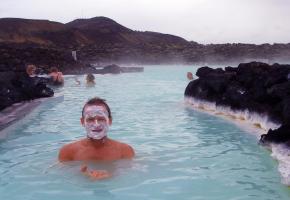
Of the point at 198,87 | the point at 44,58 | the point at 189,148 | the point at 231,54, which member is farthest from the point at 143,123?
the point at 231,54

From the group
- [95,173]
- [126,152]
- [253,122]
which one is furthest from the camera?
[253,122]

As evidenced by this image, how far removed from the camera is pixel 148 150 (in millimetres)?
7984

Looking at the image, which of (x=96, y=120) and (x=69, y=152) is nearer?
(x=96, y=120)

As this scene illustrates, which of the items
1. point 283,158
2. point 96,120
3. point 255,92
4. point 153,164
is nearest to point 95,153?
point 96,120

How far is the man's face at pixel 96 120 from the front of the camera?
20.3ft

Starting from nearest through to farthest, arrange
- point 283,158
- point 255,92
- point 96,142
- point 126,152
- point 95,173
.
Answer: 1. point 95,173
2. point 96,142
3. point 283,158
4. point 126,152
5. point 255,92

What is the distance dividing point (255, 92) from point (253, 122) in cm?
115

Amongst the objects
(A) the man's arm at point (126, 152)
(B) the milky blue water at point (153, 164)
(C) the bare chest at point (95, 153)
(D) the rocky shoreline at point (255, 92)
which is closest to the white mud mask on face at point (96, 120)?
(C) the bare chest at point (95, 153)

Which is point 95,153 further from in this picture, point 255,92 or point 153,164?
point 255,92

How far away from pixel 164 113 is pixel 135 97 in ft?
16.3

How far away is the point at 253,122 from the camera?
410 inches

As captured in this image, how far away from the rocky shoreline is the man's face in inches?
99.1

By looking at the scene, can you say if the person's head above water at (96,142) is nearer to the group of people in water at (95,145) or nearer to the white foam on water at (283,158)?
the group of people in water at (95,145)

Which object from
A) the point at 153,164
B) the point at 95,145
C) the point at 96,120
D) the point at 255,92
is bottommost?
the point at 153,164
